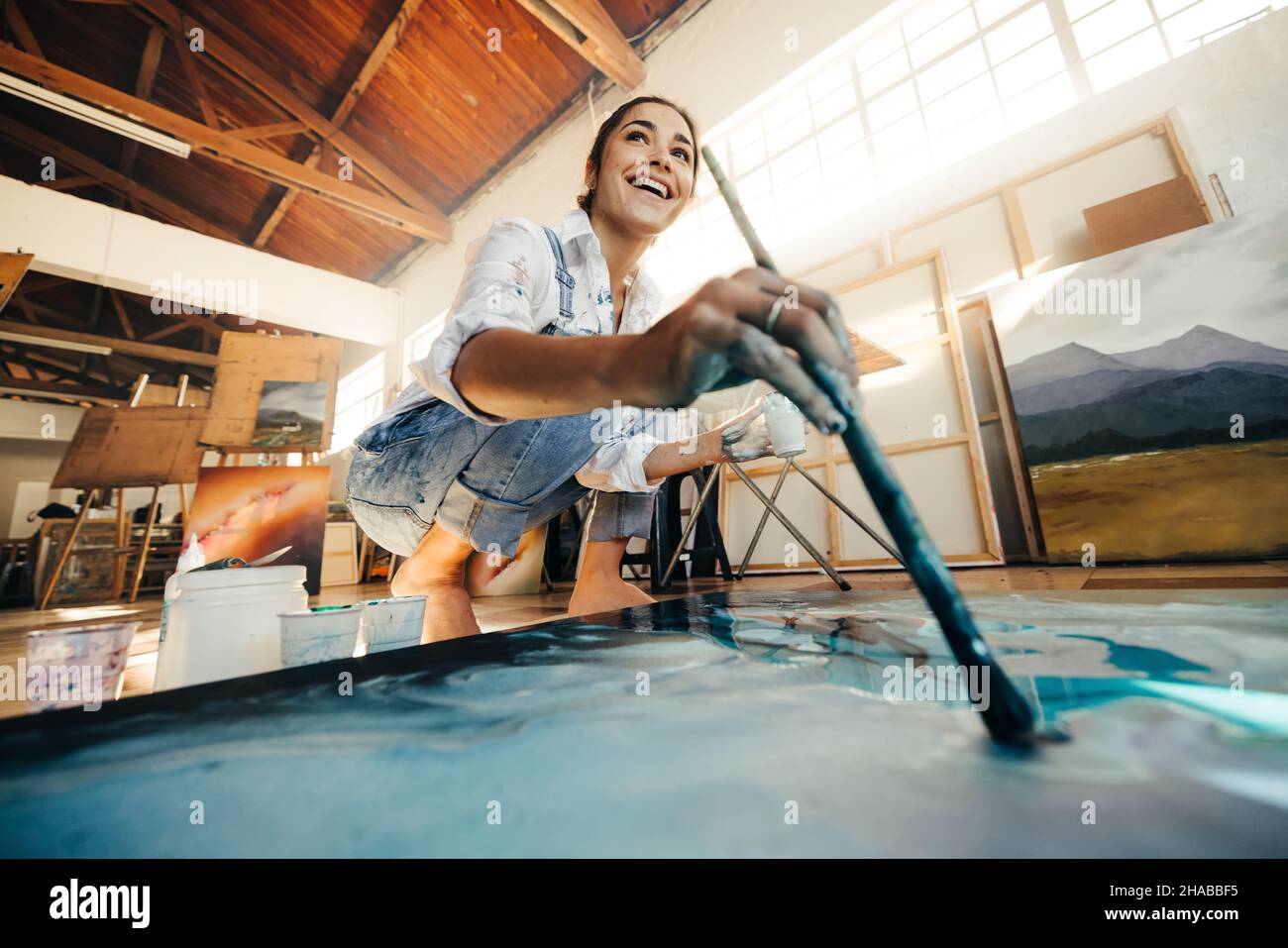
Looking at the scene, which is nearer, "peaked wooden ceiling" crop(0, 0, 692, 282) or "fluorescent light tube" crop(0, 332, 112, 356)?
"peaked wooden ceiling" crop(0, 0, 692, 282)

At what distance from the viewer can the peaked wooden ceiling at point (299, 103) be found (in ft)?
12.1

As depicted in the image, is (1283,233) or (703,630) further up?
(1283,233)

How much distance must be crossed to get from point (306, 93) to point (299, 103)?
0.36 feet

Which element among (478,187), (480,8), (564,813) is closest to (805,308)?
(564,813)

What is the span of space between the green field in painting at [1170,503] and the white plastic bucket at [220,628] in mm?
2505

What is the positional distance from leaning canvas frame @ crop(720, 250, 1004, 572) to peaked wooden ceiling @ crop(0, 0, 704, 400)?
2612mm

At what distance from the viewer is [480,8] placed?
361cm

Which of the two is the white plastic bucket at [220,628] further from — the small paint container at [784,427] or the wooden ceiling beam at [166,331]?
the wooden ceiling beam at [166,331]

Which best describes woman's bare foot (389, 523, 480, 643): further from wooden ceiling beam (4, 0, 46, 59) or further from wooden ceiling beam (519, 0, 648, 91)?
wooden ceiling beam (4, 0, 46, 59)

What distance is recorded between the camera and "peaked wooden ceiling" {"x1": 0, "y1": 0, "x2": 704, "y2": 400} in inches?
146

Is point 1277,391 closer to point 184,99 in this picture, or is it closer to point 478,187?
point 478,187

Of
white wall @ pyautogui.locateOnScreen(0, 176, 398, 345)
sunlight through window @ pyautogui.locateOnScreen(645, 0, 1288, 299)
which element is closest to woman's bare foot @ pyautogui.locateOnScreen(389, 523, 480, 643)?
sunlight through window @ pyautogui.locateOnScreen(645, 0, 1288, 299)

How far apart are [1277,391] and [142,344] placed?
9726mm
